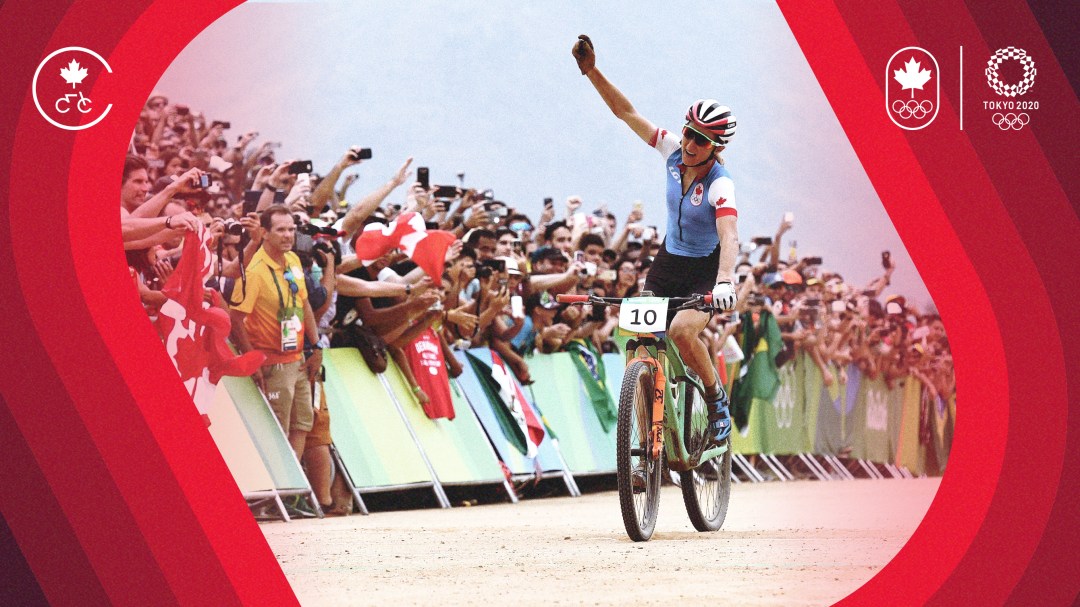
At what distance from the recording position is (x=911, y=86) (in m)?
10.8

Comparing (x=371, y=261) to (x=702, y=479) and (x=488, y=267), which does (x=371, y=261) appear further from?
(x=702, y=479)

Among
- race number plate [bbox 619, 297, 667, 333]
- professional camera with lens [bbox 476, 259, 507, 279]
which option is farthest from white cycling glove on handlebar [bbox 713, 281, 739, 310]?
professional camera with lens [bbox 476, 259, 507, 279]

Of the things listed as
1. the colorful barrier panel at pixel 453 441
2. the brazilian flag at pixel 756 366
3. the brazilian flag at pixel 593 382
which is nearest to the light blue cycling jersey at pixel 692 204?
the colorful barrier panel at pixel 453 441

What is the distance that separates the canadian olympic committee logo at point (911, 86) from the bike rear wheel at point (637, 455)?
2.89 meters

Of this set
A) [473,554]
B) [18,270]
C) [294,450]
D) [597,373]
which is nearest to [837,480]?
[597,373]

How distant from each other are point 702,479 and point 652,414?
1531 millimetres

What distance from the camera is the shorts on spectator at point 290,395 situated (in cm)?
1166

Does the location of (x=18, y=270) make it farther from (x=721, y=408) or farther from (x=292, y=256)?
(x=721, y=408)

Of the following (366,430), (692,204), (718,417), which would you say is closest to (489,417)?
(366,430)

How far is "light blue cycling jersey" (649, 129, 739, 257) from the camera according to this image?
9703mm

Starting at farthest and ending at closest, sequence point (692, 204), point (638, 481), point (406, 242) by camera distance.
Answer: point (406, 242)
point (692, 204)
point (638, 481)

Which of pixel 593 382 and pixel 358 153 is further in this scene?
pixel 593 382

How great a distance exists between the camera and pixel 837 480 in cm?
2036

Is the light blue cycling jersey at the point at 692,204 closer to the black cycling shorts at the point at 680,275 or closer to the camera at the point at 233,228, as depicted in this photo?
the black cycling shorts at the point at 680,275
